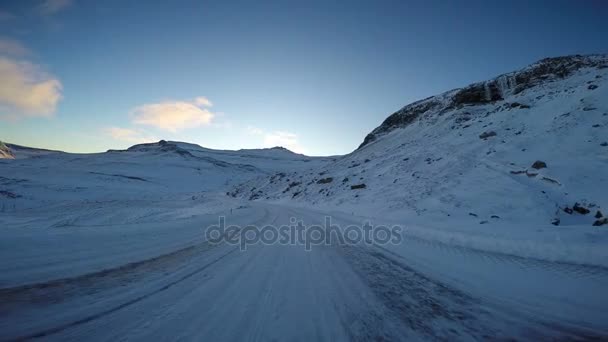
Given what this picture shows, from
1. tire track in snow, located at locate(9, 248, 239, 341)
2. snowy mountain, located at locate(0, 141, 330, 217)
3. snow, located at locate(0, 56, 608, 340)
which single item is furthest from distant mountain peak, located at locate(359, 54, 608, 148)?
tire track in snow, located at locate(9, 248, 239, 341)

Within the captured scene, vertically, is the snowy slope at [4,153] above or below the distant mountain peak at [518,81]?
above

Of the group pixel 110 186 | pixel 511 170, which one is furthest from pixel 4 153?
pixel 511 170

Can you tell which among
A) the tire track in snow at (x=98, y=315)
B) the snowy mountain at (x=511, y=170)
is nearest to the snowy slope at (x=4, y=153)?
the snowy mountain at (x=511, y=170)

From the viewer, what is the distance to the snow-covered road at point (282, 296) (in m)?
2.11

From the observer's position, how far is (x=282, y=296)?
2910 mm

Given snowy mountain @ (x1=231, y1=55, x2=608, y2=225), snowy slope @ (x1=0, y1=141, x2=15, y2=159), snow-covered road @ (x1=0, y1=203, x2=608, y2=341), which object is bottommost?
snow-covered road @ (x1=0, y1=203, x2=608, y2=341)

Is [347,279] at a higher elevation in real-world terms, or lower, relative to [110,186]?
lower

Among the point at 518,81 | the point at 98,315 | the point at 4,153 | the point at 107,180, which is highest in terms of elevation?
the point at 4,153

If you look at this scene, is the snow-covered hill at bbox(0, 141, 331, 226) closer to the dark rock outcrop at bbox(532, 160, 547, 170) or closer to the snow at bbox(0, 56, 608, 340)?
the snow at bbox(0, 56, 608, 340)

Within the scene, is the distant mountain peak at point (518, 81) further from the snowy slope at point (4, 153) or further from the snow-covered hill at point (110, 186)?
the snowy slope at point (4, 153)

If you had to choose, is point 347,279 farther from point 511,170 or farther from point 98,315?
point 511,170

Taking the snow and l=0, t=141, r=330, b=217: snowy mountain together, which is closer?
the snow

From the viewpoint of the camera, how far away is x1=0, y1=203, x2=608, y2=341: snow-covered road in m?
2.11

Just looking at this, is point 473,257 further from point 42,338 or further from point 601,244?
point 42,338
